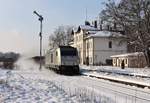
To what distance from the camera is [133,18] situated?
5650cm

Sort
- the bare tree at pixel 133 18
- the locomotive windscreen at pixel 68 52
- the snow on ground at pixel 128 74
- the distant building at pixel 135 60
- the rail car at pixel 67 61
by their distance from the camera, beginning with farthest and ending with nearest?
the distant building at pixel 135 60 → the bare tree at pixel 133 18 → the locomotive windscreen at pixel 68 52 → the rail car at pixel 67 61 → the snow on ground at pixel 128 74

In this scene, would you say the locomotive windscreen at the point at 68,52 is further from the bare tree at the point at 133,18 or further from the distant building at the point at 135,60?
the distant building at the point at 135,60

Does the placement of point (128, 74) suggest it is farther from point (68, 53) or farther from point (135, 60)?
point (135, 60)

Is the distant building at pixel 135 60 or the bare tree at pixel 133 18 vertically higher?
the bare tree at pixel 133 18

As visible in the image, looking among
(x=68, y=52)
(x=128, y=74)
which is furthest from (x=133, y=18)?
(x=128, y=74)

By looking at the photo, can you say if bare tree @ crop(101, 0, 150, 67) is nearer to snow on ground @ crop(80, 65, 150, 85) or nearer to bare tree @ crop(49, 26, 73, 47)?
snow on ground @ crop(80, 65, 150, 85)

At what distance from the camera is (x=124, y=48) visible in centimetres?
9831

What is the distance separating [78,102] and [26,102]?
5.97ft

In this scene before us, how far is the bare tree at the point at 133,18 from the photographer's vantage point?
54.8m

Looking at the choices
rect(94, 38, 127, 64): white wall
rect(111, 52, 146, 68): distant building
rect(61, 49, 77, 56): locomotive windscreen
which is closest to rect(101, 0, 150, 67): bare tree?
rect(111, 52, 146, 68): distant building

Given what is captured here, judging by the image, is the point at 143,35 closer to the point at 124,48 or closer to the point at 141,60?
the point at 141,60

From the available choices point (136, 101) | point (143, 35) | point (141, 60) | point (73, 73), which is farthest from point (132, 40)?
point (136, 101)

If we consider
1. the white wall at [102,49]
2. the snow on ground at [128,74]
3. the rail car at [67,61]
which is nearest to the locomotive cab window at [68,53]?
the rail car at [67,61]

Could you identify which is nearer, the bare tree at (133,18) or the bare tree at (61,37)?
the bare tree at (133,18)
